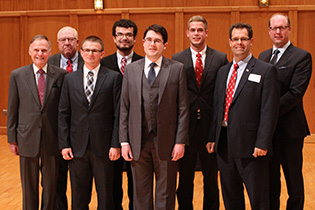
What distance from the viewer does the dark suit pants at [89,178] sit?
3.05m

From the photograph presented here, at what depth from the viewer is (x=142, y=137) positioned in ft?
9.58

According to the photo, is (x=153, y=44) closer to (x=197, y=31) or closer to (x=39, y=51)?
(x=197, y=31)

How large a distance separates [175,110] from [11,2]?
5676 millimetres

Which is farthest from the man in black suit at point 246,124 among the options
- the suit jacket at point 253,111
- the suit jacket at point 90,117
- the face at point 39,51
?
the face at point 39,51

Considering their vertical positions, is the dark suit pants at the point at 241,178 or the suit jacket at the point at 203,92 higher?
the suit jacket at the point at 203,92

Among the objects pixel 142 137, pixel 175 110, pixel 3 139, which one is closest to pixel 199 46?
pixel 175 110

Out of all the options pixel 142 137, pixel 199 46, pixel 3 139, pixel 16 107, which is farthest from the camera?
pixel 3 139

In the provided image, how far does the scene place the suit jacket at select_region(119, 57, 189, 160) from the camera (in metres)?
2.88

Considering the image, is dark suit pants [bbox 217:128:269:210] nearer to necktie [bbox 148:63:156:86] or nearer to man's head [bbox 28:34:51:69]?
necktie [bbox 148:63:156:86]

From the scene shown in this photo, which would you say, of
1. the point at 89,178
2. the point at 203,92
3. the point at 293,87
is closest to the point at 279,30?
the point at 293,87

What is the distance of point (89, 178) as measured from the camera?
3.09 m

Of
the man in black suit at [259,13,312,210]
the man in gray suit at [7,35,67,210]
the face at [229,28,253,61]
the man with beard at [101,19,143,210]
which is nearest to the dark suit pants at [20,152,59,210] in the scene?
the man in gray suit at [7,35,67,210]

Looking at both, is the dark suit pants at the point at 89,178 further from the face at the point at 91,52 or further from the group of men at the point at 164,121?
the face at the point at 91,52

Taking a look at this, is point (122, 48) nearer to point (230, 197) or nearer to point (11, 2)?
point (230, 197)
